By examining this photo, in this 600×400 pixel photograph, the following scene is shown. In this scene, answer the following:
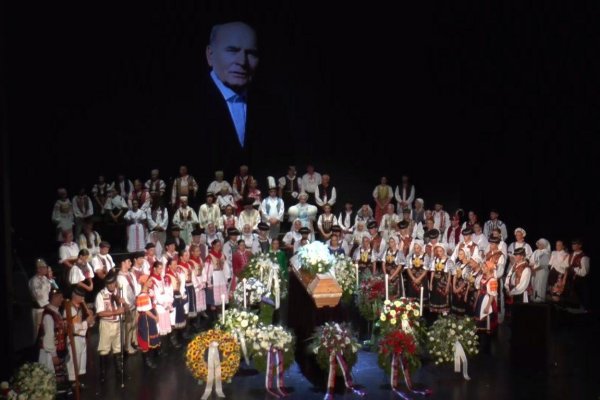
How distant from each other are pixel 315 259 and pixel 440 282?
257 cm

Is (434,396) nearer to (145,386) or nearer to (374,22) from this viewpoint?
(145,386)

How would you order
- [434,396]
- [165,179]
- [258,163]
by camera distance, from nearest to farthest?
[434,396] < [165,179] < [258,163]

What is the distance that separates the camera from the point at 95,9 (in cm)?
→ 1791

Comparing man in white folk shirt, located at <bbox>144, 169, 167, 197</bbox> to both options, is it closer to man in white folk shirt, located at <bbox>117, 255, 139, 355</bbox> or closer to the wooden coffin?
man in white folk shirt, located at <bbox>117, 255, 139, 355</bbox>

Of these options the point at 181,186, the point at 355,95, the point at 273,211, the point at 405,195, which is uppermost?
the point at 355,95

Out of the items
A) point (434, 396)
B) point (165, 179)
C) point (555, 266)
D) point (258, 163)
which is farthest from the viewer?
point (258, 163)

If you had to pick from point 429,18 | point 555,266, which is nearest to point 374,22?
point 429,18

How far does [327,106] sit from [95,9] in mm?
6291

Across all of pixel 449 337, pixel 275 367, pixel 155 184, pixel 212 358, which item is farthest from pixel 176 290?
pixel 155 184

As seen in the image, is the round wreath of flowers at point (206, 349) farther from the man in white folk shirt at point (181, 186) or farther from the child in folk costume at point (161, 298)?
the man in white folk shirt at point (181, 186)

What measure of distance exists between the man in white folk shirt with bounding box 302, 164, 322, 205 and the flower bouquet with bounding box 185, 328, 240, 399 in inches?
327

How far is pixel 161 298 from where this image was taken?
43.0 feet

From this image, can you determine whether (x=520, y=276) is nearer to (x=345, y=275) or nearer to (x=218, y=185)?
(x=345, y=275)

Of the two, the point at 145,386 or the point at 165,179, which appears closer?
the point at 145,386
